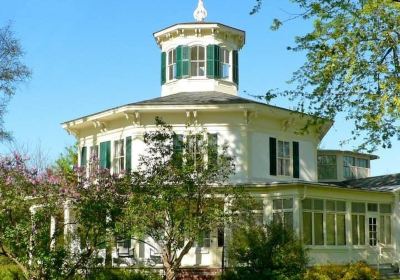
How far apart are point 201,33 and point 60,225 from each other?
15.6 m

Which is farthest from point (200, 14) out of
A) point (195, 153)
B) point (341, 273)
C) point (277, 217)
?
point (341, 273)

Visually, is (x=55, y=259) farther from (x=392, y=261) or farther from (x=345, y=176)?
(x=345, y=176)

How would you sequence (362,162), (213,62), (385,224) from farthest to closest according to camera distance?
(362,162) → (213,62) → (385,224)

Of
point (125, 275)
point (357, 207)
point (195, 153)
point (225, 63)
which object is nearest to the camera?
point (195, 153)

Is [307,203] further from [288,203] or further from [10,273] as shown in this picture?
[10,273]

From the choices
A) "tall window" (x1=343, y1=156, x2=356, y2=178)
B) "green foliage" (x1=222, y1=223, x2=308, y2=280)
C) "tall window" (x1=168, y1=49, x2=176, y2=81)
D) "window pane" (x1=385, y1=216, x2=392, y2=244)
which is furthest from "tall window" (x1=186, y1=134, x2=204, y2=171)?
"tall window" (x1=343, y1=156, x2=356, y2=178)

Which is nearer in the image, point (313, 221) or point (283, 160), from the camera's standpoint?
point (313, 221)

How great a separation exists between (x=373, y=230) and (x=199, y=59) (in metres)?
11.9

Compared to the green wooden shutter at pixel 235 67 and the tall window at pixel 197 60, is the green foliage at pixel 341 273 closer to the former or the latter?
the green wooden shutter at pixel 235 67

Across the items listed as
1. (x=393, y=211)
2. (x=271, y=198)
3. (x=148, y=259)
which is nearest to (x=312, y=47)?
(x=271, y=198)

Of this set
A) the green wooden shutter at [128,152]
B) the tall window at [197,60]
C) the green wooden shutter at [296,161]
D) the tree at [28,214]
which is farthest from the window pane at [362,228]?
the tree at [28,214]

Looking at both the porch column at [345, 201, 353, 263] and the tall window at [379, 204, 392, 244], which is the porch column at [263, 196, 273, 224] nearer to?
the porch column at [345, 201, 353, 263]

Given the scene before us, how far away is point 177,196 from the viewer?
19.0 meters

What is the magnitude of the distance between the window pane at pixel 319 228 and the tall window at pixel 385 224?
4687mm
